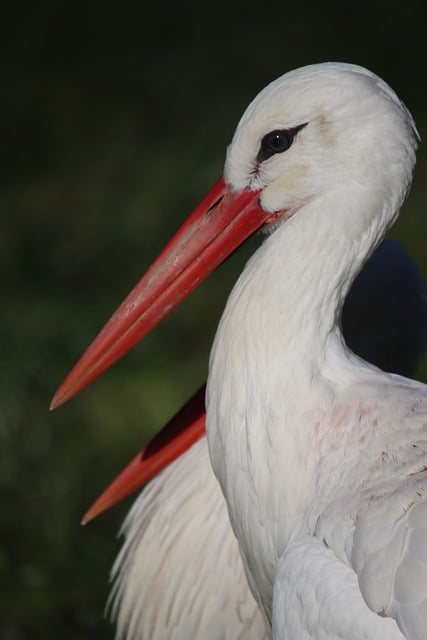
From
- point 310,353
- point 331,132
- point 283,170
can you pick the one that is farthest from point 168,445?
point 331,132

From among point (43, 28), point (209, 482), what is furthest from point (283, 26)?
point (209, 482)

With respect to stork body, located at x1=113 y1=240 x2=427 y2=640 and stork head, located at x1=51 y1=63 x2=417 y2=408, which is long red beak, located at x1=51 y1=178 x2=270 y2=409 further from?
stork body, located at x1=113 y1=240 x2=427 y2=640

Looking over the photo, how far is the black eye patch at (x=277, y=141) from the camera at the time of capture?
2.31m

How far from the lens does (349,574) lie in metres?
2.05

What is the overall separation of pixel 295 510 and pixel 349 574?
0.21 metres

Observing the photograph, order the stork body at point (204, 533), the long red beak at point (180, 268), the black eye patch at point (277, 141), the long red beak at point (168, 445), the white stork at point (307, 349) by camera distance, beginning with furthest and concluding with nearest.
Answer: the long red beak at point (168, 445) < the stork body at point (204, 533) < the long red beak at point (180, 268) < the black eye patch at point (277, 141) < the white stork at point (307, 349)

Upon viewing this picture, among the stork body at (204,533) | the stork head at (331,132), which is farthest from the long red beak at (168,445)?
the stork head at (331,132)

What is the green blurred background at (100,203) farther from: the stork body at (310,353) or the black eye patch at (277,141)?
the black eye patch at (277,141)

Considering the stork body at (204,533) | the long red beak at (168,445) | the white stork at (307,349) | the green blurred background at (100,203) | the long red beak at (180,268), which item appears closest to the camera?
the white stork at (307,349)

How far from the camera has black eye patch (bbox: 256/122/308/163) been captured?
90.8 inches

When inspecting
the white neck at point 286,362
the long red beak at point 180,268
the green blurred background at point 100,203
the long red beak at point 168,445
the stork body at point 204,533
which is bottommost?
the green blurred background at point 100,203

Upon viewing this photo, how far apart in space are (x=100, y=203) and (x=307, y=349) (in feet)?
12.6

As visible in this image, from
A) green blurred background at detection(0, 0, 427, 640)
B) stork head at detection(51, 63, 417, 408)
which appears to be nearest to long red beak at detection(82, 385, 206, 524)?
stork head at detection(51, 63, 417, 408)

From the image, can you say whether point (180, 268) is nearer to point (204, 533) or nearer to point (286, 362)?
point (286, 362)
